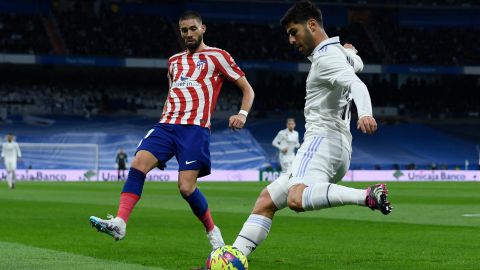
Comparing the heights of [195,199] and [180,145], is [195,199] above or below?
below

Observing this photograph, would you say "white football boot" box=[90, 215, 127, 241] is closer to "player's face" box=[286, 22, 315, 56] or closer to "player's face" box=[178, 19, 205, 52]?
"player's face" box=[178, 19, 205, 52]

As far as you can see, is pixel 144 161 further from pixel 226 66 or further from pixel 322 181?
pixel 322 181

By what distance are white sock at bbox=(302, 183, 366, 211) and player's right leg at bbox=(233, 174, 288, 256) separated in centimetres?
58

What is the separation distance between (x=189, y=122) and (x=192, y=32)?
0.86 m

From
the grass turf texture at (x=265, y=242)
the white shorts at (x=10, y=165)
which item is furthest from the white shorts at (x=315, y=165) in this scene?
the white shorts at (x=10, y=165)

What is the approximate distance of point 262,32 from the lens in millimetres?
59719

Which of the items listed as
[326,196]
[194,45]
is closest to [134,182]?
[194,45]

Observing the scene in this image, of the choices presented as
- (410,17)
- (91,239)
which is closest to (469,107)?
(410,17)

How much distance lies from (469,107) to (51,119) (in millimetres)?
26769

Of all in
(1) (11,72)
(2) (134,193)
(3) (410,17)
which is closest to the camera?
(2) (134,193)

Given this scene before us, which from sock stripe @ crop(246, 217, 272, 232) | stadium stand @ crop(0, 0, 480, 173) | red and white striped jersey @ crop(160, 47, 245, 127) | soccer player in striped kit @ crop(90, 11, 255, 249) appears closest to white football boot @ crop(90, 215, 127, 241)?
soccer player in striped kit @ crop(90, 11, 255, 249)

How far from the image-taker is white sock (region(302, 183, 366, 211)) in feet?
20.1

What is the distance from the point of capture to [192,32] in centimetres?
882

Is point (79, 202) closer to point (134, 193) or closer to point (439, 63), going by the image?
point (134, 193)
